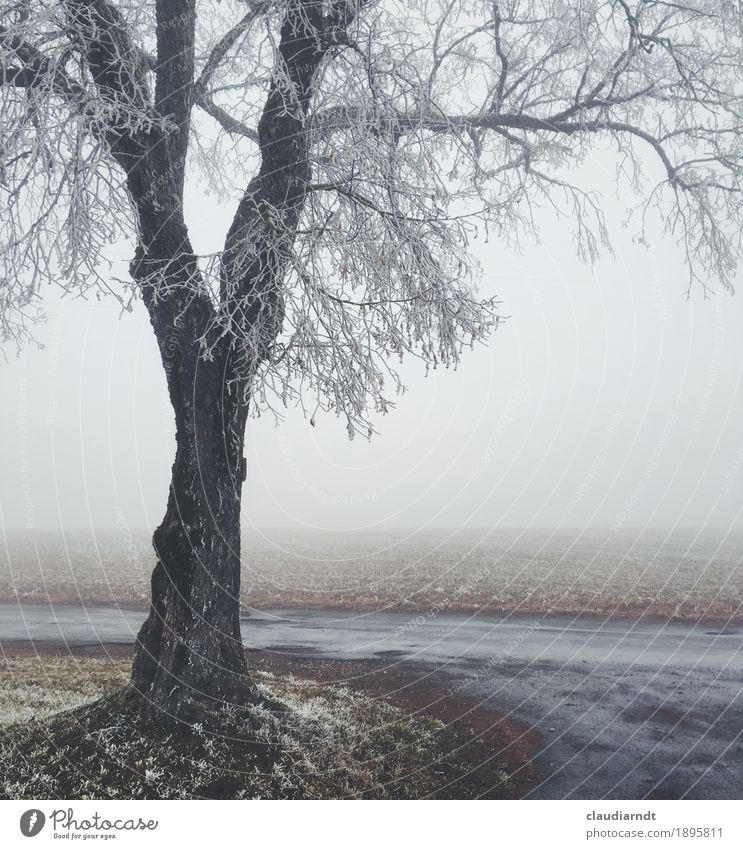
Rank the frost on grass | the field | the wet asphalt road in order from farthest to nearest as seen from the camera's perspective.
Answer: the field
the wet asphalt road
the frost on grass

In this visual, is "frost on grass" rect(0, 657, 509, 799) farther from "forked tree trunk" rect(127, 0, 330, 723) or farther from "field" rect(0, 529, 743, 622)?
"field" rect(0, 529, 743, 622)

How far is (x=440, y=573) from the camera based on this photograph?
59.8 ft

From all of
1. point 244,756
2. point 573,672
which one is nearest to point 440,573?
point 573,672

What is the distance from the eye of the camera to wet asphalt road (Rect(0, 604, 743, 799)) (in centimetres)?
620

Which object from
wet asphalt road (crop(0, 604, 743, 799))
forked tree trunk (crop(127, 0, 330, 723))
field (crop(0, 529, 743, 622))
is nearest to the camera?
wet asphalt road (crop(0, 604, 743, 799))

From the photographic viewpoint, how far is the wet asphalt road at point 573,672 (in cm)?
620

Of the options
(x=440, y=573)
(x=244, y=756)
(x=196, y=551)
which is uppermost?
(x=196, y=551)

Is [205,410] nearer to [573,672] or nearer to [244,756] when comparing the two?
[244,756]

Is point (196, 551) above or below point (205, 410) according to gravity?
below

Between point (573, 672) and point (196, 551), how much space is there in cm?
576

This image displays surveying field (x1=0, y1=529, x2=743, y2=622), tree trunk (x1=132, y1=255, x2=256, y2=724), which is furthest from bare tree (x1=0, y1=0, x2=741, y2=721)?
field (x1=0, y1=529, x2=743, y2=622)

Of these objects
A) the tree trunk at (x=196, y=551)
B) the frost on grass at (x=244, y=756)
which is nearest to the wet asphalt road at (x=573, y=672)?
the frost on grass at (x=244, y=756)

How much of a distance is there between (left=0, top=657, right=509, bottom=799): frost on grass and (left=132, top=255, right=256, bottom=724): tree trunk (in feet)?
1.07

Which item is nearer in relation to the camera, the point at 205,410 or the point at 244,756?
the point at 244,756
